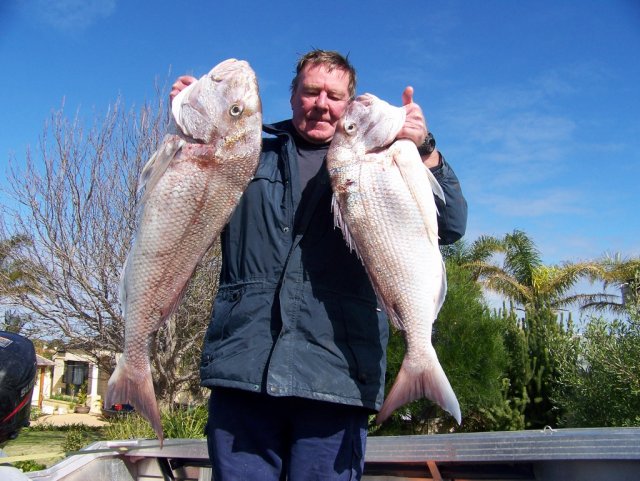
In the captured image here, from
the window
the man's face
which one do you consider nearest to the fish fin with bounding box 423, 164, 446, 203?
the man's face

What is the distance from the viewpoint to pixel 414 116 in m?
3.13

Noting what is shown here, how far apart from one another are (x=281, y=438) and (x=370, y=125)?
1552 millimetres

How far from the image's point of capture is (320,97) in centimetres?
328

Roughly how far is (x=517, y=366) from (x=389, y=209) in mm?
12353

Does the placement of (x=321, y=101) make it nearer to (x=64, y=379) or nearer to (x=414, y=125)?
(x=414, y=125)

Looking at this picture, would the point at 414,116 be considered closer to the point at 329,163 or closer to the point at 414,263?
the point at 329,163

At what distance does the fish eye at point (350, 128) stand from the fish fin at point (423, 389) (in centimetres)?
113

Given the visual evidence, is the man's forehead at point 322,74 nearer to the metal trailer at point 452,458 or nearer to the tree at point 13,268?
the metal trailer at point 452,458

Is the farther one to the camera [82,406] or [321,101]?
[82,406]

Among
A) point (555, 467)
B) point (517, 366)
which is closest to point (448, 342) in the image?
point (517, 366)

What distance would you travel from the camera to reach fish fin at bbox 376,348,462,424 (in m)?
2.75

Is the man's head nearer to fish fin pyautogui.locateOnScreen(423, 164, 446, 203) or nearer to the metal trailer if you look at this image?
fish fin pyautogui.locateOnScreen(423, 164, 446, 203)

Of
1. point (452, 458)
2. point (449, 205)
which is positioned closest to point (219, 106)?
point (449, 205)

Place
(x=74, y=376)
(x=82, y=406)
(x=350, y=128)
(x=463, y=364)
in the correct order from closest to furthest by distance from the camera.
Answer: (x=350, y=128) → (x=463, y=364) → (x=82, y=406) → (x=74, y=376)
